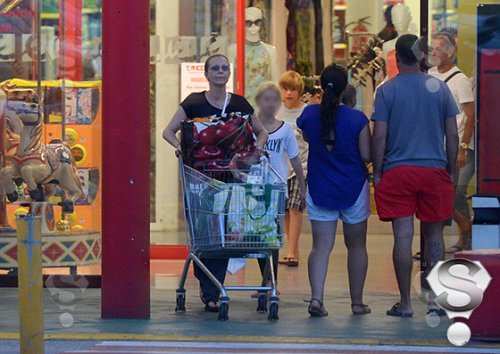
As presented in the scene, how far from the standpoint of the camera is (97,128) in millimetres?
11234

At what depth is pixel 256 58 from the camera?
567 inches

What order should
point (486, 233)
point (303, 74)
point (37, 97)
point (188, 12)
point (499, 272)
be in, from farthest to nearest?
point (303, 74) → point (188, 12) → point (37, 97) → point (486, 233) → point (499, 272)

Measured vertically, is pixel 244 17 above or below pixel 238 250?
above

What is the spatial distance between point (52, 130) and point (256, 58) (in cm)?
372

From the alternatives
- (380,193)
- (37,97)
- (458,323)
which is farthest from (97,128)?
(458,323)

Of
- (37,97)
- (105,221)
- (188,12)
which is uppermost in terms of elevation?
(188,12)

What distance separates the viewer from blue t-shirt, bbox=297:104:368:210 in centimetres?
970

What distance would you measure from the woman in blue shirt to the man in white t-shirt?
1.66 metres

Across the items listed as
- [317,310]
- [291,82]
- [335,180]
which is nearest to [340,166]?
[335,180]

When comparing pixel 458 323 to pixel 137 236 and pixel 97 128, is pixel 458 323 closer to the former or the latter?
pixel 137 236

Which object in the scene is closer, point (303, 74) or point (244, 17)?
point (244, 17)

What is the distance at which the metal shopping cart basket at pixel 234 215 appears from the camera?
30.8 feet

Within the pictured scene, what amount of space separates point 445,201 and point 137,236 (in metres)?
2.18

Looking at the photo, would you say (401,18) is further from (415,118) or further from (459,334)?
(459,334)
